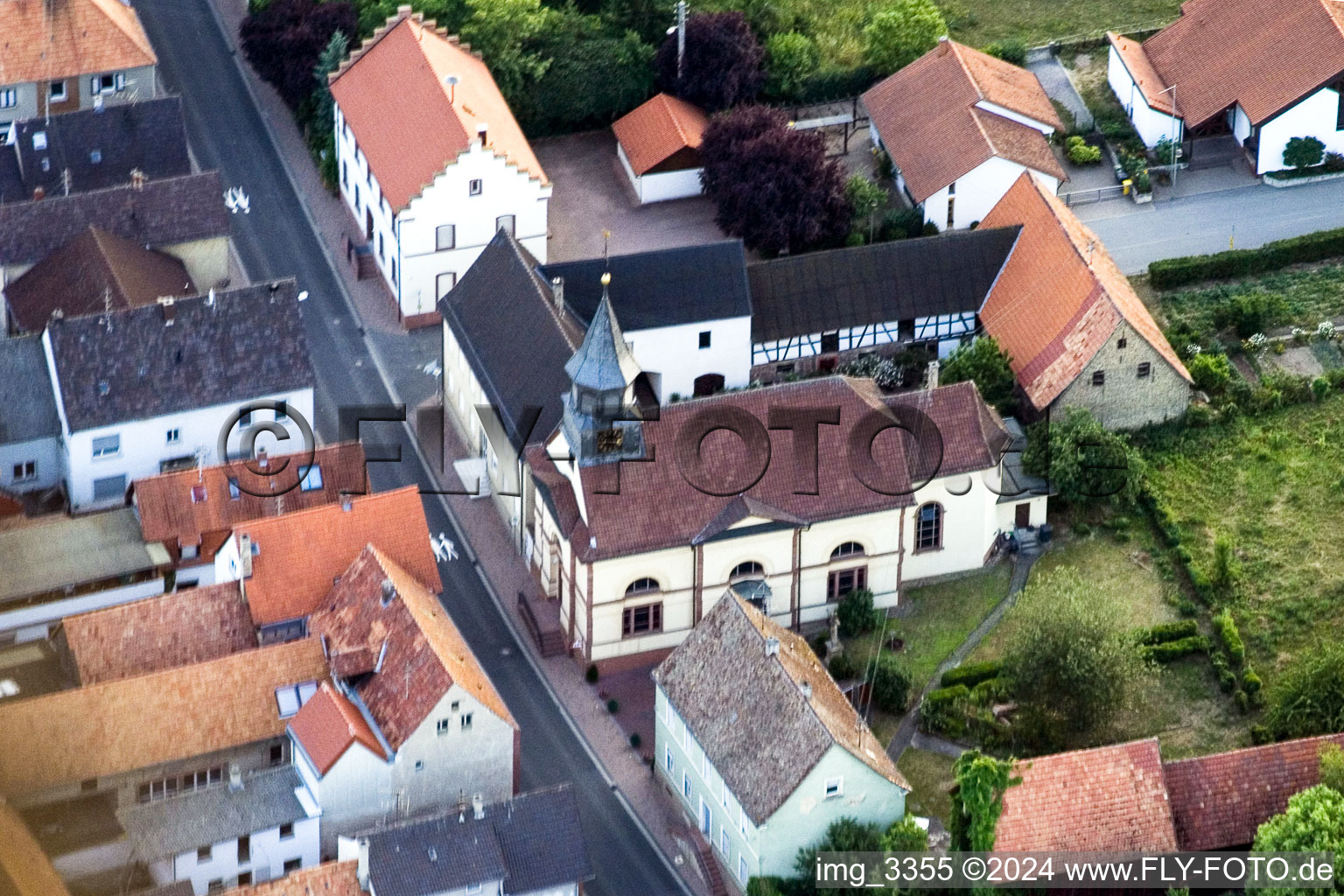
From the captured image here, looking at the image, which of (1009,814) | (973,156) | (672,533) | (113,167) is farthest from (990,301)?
(113,167)

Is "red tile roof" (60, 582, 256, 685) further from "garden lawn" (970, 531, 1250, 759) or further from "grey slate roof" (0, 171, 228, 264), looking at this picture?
"garden lawn" (970, 531, 1250, 759)

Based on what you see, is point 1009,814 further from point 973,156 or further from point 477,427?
point 973,156

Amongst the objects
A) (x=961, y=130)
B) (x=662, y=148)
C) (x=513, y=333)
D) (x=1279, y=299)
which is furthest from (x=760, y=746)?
(x=961, y=130)

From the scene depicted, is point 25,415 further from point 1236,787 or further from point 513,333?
point 1236,787

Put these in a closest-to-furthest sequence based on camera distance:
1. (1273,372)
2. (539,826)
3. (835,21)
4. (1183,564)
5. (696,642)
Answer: (539,826) → (696,642) → (1183,564) → (1273,372) → (835,21)

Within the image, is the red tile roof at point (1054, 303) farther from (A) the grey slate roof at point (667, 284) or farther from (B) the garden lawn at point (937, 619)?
(A) the grey slate roof at point (667, 284)

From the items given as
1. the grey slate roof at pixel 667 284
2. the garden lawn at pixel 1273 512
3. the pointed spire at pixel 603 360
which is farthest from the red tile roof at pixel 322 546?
the garden lawn at pixel 1273 512

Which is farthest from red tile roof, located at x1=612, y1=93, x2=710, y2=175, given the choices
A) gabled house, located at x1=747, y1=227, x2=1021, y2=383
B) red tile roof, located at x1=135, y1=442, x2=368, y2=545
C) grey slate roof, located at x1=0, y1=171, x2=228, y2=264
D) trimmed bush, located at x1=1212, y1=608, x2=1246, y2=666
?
trimmed bush, located at x1=1212, y1=608, x2=1246, y2=666
